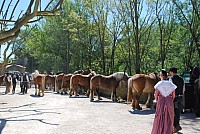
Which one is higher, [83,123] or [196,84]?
[196,84]

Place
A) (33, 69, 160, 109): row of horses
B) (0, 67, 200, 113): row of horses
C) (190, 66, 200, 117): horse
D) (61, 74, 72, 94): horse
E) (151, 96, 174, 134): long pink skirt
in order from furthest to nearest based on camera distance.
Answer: (61, 74, 72, 94): horse, (33, 69, 160, 109): row of horses, (0, 67, 200, 113): row of horses, (190, 66, 200, 117): horse, (151, 96, 174, 134): long pink skirt

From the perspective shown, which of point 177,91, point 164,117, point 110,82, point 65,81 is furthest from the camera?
point 65,81

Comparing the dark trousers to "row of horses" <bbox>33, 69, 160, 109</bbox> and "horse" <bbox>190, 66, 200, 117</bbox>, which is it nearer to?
"horse" <bbox>190, 66, 200, 117</bbox>

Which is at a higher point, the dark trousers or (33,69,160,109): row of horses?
(33,69,160,109): row of horses

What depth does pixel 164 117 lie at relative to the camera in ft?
A: 24.7

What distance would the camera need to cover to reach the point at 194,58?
3123 centimetres

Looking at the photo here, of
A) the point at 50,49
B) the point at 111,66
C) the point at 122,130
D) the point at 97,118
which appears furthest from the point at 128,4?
the point at 50,49

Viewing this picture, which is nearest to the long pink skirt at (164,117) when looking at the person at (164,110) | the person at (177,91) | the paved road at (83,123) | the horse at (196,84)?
the person at (164,110)

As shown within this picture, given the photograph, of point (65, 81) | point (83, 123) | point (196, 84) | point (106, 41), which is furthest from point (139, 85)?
point (106, 41)

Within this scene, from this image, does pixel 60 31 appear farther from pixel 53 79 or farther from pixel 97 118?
pixel 97 118

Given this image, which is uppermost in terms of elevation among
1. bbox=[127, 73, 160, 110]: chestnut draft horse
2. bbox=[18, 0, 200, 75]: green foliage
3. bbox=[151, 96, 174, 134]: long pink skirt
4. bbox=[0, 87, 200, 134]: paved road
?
bbox=[18, 0, 200, 75]: green foliage

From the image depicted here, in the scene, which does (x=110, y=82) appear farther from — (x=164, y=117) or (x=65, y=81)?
(x=164, y=117)

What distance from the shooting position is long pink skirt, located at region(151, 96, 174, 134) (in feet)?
24.5

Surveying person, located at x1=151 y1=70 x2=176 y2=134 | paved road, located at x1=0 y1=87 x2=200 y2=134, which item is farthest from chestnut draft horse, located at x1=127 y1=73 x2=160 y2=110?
person, located at x1=151 y1=70 x2=176 y2=134
